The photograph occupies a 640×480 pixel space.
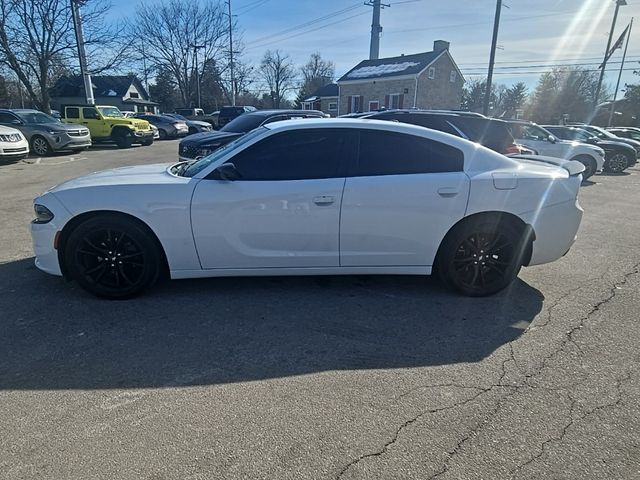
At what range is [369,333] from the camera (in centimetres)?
325

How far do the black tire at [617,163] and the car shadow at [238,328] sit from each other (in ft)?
47.3

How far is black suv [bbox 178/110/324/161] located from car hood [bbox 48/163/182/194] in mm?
3993

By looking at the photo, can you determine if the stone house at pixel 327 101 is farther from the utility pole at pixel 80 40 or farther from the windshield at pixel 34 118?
the windshield at pixel 34 118

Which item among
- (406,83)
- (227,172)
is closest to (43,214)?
(227,172)

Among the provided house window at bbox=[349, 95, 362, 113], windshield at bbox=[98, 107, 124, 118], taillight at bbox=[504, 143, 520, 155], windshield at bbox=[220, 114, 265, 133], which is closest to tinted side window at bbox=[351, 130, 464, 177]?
taillight at bbox=[504, 143, 520, 155]

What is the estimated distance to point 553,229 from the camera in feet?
12.7

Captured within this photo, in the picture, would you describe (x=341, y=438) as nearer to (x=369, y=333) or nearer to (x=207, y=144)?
(x=369, y=333)

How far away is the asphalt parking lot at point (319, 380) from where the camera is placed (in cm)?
205

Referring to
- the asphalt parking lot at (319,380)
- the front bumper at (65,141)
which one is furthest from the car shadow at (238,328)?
the front bumper at (65,141)

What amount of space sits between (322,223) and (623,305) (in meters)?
2.93

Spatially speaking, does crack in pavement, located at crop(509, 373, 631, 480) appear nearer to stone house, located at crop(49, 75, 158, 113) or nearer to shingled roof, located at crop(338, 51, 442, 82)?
shingled roof, located at crop(338, 51, 442, 82)

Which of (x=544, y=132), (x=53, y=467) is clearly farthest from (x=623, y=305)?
(x=544, y=132)

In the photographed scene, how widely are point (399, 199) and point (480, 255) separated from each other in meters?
0.97

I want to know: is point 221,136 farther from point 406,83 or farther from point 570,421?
point 406,83
